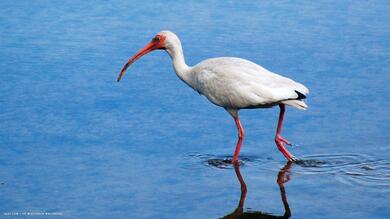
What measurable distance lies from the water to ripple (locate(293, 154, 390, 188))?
22 mm

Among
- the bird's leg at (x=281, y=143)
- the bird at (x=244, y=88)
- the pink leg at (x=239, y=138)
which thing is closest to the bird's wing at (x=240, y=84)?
the bird at (x=244, y=88)

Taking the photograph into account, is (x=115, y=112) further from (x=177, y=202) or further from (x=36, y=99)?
(x=177, y=202)

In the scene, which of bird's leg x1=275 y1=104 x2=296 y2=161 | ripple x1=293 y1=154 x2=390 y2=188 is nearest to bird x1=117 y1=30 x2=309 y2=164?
bird's leg x1=275 y1=104 x2=296 y2=161

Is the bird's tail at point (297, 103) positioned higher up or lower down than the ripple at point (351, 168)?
higher up

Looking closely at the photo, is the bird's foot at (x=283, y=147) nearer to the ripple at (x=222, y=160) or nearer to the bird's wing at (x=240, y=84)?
the ripple at (x=222, y=160)

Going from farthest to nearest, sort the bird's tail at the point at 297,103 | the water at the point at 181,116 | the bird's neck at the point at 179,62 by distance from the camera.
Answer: the bird's neck at the point at 179,62
the bird's tail at the point at 297,103
the water at the point at 181,116

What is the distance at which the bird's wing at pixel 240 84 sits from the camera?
9.48 meters

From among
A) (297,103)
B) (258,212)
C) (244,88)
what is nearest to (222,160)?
(244,88)

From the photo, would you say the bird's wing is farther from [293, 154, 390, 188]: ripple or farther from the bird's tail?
[293, 154, 390, 188]: ripple

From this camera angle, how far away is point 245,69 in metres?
9.83

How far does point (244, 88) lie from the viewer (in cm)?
970

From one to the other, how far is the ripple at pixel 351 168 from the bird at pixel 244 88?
0.27 metres

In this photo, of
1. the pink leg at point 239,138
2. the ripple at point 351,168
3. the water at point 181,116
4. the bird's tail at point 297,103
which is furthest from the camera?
the pink leg at point 239,138

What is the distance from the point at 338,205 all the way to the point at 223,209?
1028mm
